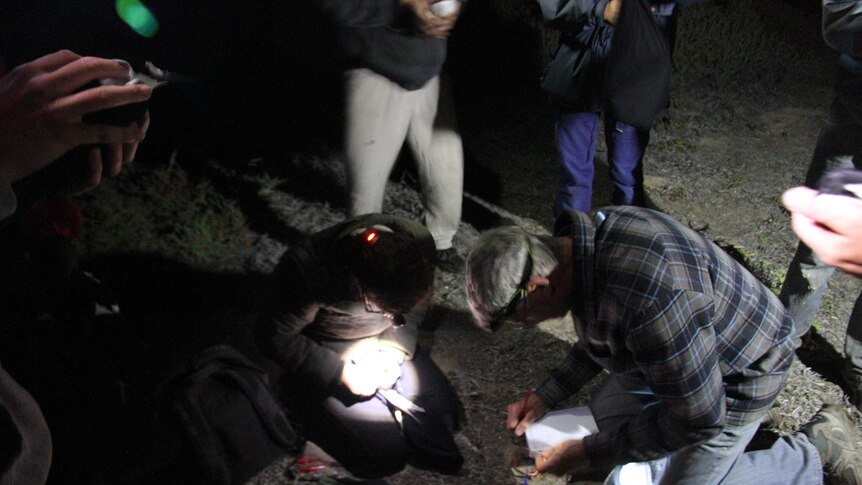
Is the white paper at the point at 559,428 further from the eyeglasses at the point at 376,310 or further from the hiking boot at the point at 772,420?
the hiking boot at the point at 772,420

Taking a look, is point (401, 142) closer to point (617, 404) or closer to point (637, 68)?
point (637, 68)

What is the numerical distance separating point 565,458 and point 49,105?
1708mm

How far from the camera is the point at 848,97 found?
209 cm

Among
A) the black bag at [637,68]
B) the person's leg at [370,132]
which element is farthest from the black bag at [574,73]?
the person's leg at [370,132]

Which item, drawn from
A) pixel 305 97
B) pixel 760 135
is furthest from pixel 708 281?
pixel 760 135

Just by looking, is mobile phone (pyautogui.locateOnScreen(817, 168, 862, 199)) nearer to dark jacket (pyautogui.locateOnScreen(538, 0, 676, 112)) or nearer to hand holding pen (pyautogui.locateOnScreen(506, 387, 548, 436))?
hand holding pen (pyautogui.locateOnScreen(506, 387, 548, 436))

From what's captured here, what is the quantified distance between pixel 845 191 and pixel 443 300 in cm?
218

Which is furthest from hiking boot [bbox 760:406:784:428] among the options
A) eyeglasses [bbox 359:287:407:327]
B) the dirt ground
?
eyeglasses [bbox 359:287:407:327]

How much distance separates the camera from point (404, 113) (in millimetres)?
2738

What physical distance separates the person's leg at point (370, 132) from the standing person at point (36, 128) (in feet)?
5.00

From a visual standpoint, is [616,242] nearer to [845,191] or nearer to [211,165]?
[845,191]

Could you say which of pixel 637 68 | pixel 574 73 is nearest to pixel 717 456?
pixel 637 68

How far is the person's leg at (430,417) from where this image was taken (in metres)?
2.45

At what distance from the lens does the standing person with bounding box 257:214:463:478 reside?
201cm
